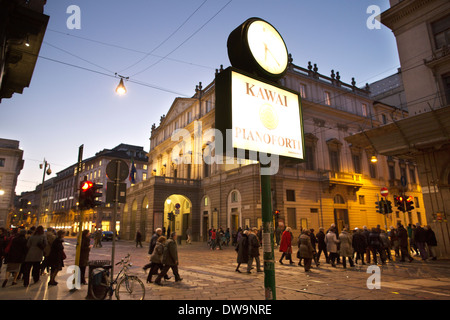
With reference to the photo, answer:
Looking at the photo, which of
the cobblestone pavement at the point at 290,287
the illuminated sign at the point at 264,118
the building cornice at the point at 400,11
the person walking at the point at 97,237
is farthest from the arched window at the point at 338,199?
the illuminated sign at the point at 264,118

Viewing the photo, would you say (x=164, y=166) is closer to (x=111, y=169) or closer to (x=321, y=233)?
(x=321, y=233)

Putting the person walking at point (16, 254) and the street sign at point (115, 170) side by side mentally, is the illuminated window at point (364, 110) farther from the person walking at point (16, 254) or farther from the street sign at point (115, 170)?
the person walking at point (16, 254)

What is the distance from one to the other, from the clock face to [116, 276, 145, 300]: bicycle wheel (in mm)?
5516

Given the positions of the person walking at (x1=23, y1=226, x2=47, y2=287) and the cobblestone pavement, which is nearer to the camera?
the cobblestone pavement

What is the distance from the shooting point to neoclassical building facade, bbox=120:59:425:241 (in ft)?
88.5

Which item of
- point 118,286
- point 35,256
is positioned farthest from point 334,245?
point 35,256

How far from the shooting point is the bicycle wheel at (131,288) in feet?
20.9

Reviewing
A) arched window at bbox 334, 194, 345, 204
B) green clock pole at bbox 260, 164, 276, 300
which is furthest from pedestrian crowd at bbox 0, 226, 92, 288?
arched window at bbox 334, 194, 345, 204

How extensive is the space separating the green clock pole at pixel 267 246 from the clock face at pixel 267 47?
1.18m

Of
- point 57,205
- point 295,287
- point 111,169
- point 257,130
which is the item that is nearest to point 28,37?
point 111,169

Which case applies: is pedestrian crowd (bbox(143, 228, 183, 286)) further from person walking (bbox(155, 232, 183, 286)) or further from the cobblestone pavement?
the cobblestone pavement

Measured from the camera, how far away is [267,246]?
9.14 feet

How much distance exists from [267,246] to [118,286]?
497 cm

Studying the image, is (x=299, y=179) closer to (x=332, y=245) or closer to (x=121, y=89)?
(x=332, y=245)
